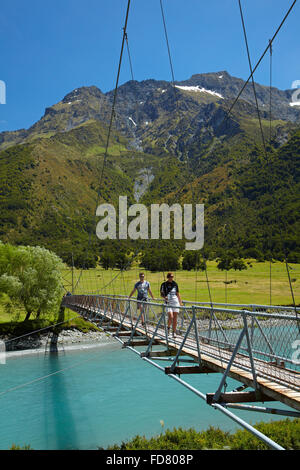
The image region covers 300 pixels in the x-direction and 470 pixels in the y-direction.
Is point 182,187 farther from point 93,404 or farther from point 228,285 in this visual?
point 93,404

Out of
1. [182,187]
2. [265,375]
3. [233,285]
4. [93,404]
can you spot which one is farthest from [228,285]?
[265,375]

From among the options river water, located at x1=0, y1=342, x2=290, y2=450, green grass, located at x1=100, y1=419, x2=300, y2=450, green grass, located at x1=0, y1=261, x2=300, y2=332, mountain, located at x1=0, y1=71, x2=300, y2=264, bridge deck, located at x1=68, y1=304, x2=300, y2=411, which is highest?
mountain, located at x1=0, y1=71, x2=300, y2=264

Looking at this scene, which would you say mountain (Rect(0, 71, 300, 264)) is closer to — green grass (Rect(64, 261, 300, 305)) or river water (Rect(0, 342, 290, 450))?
green grass (Rect(64, 261, 300, 305))

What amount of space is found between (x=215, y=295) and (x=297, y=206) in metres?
15.8

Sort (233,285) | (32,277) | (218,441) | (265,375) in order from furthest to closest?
1. (233,285)
2. (32,277)
3. (218,441)
4. (265,375)

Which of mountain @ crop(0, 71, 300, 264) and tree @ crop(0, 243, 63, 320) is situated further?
mountain @ crop(0, 71, 300, 264)

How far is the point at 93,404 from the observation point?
2053cm

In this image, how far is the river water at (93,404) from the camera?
16484 millimetres

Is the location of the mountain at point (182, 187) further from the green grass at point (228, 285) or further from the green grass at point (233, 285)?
the green grass at point (228, 285)

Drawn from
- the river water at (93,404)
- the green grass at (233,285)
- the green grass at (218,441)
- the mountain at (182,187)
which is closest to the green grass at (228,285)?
the green grass at (233,285)

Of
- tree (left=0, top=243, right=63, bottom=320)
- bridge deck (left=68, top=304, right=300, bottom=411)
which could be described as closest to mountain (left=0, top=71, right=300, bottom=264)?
tree (left=0, top=243, right=63, bottom=320)

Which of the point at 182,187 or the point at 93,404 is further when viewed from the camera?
the point at 182,187

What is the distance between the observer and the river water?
1648 cm

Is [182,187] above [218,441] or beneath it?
above
